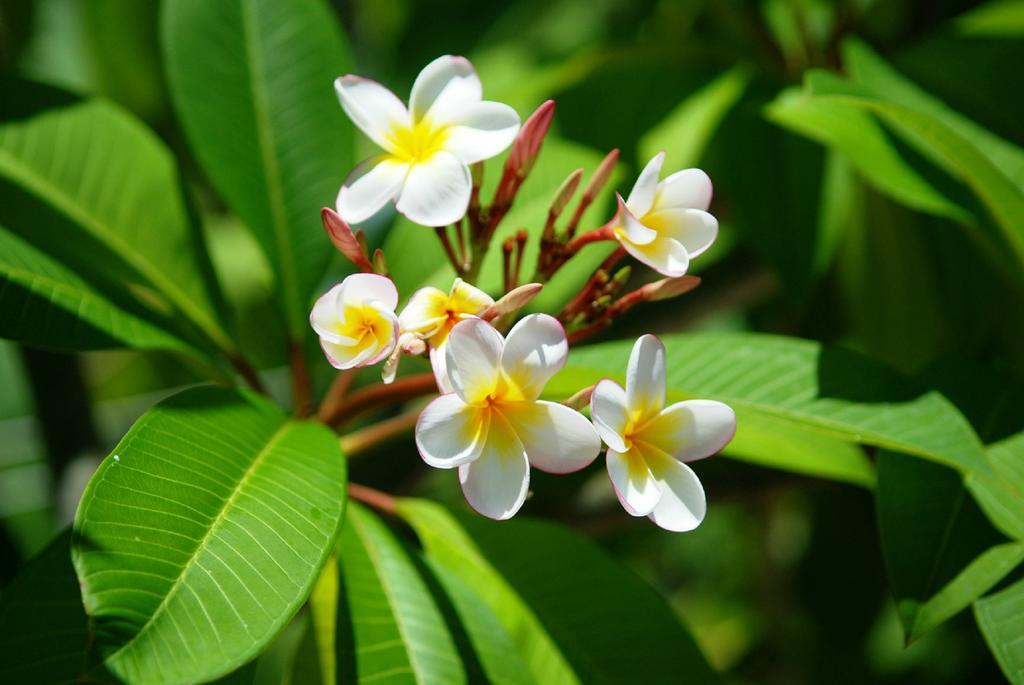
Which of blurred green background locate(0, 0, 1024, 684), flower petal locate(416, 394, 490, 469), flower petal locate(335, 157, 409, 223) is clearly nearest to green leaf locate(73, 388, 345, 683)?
flower petal locate(416, 394, 490, 469)

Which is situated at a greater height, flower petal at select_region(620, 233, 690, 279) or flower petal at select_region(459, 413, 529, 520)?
flower petal at select_region(620, 233, 690, 279)

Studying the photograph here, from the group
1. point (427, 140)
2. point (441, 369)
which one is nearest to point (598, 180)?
point (427, 140)

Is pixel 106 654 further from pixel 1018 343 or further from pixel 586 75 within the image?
pixel 1018 343

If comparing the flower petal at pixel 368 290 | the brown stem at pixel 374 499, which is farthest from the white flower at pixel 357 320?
the brown stem at pixel 374 499

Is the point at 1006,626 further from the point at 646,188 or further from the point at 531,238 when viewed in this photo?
the point at 531,238

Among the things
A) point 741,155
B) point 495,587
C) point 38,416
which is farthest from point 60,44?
point 495,587

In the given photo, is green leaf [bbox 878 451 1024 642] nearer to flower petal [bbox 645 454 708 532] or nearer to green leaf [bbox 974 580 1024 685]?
green leaf [bbox 974 580 1024 685]
